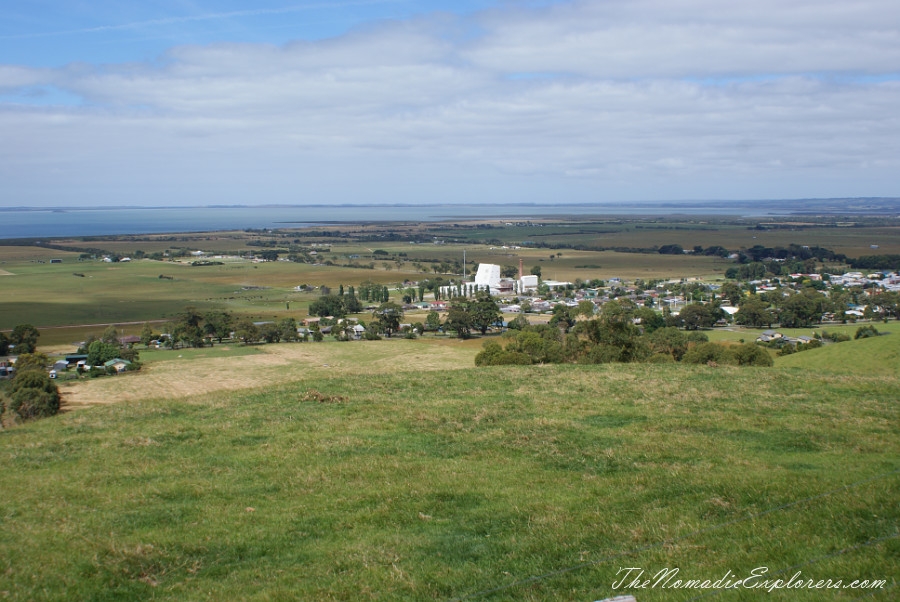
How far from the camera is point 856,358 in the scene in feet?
91.1

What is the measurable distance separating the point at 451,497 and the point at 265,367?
29.1 m

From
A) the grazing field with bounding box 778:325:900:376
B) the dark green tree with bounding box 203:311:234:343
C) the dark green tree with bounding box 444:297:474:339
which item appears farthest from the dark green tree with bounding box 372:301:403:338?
the grazing field with bounding box 778:325:900:376

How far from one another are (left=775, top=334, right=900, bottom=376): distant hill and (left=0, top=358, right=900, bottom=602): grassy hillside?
9853mm

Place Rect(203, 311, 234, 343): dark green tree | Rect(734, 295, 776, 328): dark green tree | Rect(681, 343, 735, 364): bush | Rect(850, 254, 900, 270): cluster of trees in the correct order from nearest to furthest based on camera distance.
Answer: Rect(681, 343, 735, 364): bush < Rect(203, 311, 234, 343): dark green tree < Rect(734, 295, 776, 328): dark green tree < Rect(850, 254, 900, 270): cluster of trees

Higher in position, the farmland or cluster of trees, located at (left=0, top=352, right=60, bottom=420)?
the farmland

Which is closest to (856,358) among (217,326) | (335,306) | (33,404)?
(33,404)

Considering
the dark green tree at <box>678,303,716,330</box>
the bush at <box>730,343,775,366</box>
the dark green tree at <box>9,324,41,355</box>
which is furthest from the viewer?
the dark green tree at <box>678,303,716,330</box>

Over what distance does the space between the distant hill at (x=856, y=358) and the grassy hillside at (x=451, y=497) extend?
32.3ft

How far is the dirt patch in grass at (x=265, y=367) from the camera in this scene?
27953mm

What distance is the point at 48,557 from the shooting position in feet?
24.0

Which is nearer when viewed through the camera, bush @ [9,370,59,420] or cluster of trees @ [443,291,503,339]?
bush @ [9,370,59,420]

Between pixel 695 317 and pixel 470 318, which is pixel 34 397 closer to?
pixel 470 318

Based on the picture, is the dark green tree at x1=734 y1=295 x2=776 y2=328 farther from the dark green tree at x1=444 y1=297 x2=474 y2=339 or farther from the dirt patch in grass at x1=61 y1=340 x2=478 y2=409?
the dirt patch in grass at x1=61 y1=340 x2=478 y2=409

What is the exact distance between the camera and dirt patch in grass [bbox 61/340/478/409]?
27953 mm
